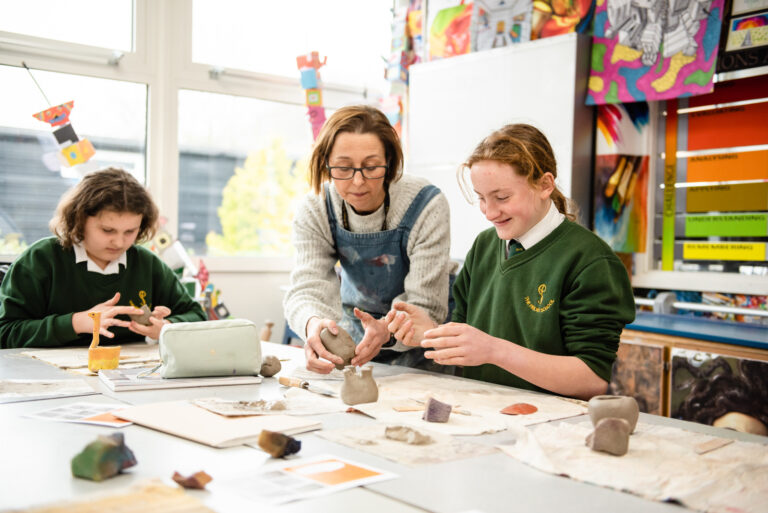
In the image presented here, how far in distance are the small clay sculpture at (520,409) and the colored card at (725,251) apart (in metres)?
1.84

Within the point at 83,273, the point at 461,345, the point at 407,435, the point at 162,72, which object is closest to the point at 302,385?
the point at 461,345

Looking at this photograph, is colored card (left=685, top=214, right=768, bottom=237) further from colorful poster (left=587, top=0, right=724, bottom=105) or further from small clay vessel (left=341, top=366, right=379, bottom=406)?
small clay vessel (left=341, top=366, right=379, bottom=406)

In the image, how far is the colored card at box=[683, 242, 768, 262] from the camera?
2.73 meters

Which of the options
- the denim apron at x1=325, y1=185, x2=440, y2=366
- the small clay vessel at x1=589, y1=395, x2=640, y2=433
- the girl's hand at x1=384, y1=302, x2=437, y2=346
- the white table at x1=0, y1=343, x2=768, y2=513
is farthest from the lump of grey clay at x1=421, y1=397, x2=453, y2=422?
the denim apron at x1=325, y1=185, x2=440, y2=366

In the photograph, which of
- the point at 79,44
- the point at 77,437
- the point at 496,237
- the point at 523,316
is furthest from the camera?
the point at 79,44

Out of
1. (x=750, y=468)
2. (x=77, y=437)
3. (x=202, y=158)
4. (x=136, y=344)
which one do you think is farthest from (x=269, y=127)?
(x=750, y=468)

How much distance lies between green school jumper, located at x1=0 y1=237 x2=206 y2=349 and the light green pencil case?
1.87ft

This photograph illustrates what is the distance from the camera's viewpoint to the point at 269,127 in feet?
13.4

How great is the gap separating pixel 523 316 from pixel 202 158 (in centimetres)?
264

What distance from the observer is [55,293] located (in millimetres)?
2115

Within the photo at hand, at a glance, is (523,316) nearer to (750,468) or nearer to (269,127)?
(750,468)

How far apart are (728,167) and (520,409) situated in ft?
6.50

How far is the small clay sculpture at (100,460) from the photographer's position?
888 mm

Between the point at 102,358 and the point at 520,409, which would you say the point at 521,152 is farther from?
the point at 102,358
